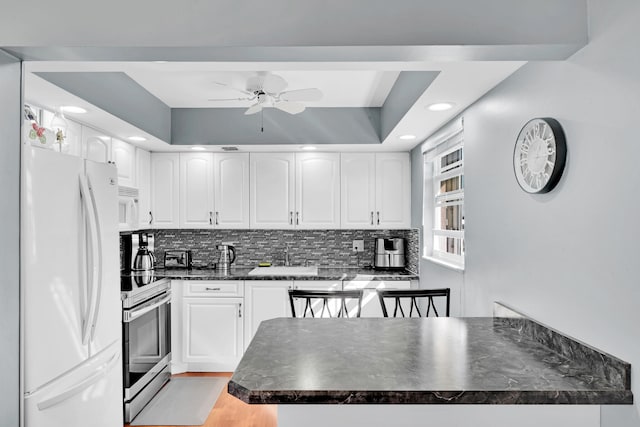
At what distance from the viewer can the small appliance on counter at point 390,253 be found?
4000mm

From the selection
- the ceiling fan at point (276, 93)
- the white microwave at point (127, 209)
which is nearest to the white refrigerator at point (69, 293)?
the white microwave at point (127, 209)

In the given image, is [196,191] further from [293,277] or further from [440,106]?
[440,106]

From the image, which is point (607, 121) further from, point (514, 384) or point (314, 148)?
point (314, 148)

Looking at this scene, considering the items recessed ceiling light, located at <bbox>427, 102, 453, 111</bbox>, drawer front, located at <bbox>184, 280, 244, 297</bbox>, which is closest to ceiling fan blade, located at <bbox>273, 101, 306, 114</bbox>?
recessed ceiling light, located at <bbox>427, 102, 453, 111</bbox>

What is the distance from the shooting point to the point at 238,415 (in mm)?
2877

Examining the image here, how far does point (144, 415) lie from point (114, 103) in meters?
2.20

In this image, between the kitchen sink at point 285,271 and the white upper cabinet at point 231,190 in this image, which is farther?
the white upper cabinet at point 231,190

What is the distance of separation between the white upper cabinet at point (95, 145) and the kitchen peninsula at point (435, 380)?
6.86 feet

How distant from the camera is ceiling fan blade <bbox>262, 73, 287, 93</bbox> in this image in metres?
2.54

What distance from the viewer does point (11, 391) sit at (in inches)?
61.6

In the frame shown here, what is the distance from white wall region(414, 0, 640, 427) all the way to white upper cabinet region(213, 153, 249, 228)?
2491 millimetres

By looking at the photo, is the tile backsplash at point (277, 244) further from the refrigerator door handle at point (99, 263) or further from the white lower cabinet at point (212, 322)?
the refrigerator door handle at point (99, 263)

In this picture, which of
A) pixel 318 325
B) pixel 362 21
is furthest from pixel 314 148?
pixel 362 21

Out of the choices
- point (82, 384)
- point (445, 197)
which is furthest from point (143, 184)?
point (445, 197)
